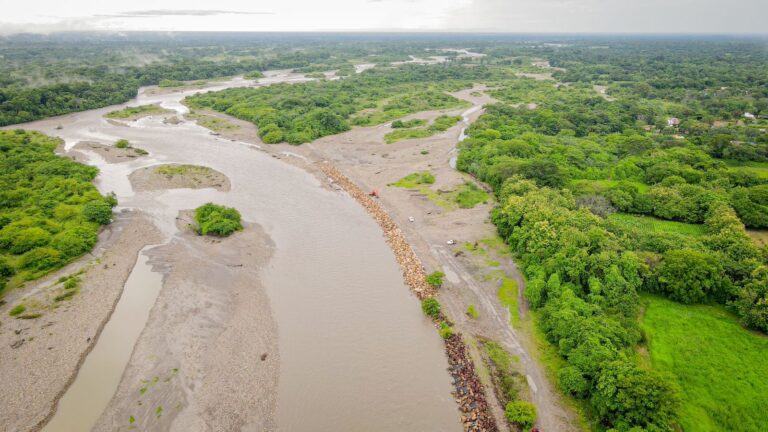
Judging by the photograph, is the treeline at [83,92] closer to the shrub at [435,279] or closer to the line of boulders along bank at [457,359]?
the line of boulders along bank at [457,359]

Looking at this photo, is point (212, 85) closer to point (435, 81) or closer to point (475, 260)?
point (435, 81)

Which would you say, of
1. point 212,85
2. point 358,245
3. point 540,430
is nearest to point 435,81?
point 212,85

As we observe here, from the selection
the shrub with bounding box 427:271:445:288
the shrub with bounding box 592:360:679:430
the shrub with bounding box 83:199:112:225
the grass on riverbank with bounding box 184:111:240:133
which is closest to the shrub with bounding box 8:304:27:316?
the shrub with bounding box 83:199:112:225

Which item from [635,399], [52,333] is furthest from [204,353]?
[635,399]

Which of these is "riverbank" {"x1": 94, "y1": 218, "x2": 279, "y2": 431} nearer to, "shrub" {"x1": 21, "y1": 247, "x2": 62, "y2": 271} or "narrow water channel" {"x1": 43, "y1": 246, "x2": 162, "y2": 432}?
"narrow water channel" {"x1": 43, "y1": 246, "x2": 162, "y2": 432}

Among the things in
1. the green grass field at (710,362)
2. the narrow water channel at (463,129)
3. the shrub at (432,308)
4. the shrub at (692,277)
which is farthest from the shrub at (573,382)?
the narrow water channel at (463,129)

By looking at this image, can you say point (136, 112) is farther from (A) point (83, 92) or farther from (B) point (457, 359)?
(B) point (457, 359)
